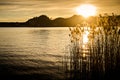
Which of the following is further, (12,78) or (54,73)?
(54,73)

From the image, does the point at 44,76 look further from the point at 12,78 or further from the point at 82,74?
the point at 82,74

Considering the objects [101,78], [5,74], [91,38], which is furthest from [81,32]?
[5,74]

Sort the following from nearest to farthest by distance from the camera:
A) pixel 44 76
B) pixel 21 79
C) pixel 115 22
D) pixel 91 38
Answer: pixel 115 22 < pixel 91 38 < pixel 21 79 < pixel 44 76

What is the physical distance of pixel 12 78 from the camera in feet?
70.5

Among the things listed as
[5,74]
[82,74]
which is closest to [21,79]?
[5,74]

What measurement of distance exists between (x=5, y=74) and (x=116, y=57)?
1117 centimetres

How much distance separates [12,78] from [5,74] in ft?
5.76

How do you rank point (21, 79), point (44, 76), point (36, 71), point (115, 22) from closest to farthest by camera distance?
1. point (115, 22)
2. point (21, 79)
3. point (44, 76)
4. point (36, 71)

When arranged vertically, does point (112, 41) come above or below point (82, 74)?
above

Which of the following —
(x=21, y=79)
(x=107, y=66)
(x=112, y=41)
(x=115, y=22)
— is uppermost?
(x=115, y=22)

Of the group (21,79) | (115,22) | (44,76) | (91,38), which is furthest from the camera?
(44,76)

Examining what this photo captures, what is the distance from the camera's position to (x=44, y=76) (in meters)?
22.9

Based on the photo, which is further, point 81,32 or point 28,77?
point 28,77

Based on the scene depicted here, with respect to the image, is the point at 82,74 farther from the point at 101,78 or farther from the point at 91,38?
the point at 91,38
